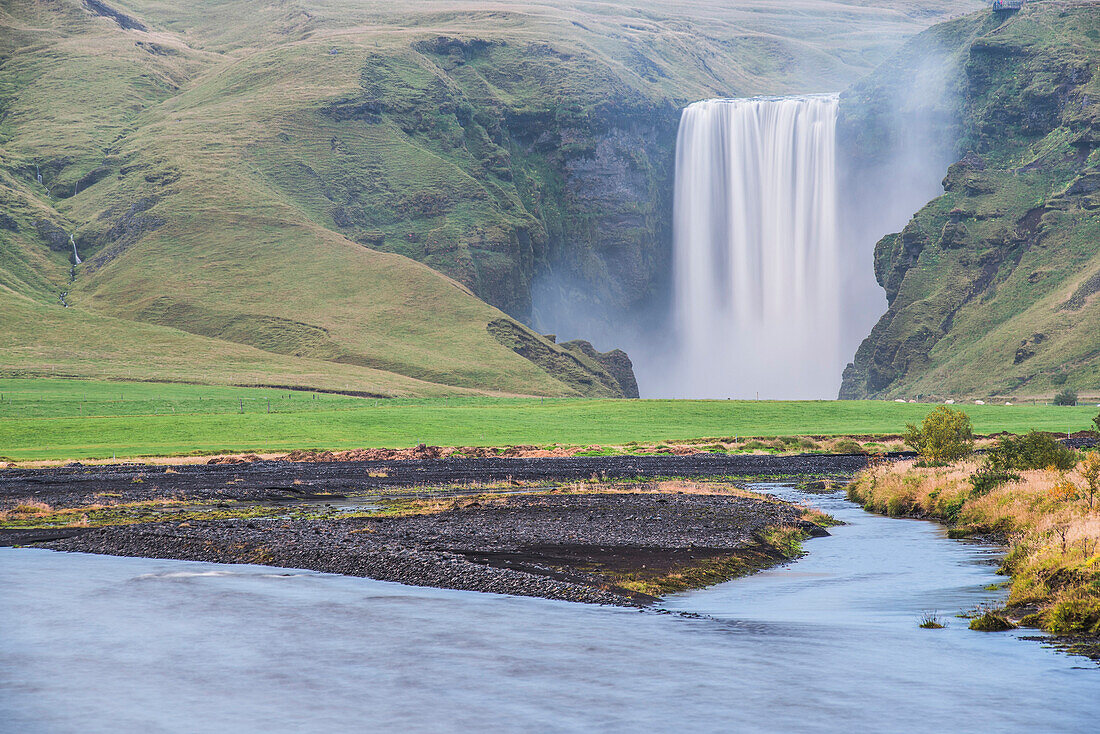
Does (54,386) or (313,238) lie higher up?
(313,238)

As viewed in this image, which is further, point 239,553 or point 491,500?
point 491,500

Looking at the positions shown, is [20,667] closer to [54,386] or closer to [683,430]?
[683,430]

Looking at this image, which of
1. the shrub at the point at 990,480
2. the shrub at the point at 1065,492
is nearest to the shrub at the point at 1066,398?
the shrub at the point at 990,480

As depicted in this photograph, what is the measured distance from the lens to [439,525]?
118ft

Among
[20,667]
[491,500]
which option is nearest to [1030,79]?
[491,500]

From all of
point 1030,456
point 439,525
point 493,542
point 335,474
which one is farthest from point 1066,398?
point 493,542

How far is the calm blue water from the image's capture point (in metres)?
→ 15.9

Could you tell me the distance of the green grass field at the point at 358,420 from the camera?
3145 inches

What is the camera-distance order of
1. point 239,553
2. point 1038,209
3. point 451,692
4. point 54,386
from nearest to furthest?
point 451,692 → point 239,553 → point 54,386 → point 1038,209

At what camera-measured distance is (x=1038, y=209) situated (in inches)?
6668

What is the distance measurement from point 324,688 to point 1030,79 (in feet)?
639

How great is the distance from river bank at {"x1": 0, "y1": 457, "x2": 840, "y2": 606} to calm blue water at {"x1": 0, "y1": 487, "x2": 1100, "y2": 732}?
1.58 m

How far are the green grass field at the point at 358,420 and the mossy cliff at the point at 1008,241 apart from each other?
4038 cm

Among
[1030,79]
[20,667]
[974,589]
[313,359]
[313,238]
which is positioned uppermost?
[1030,79]
